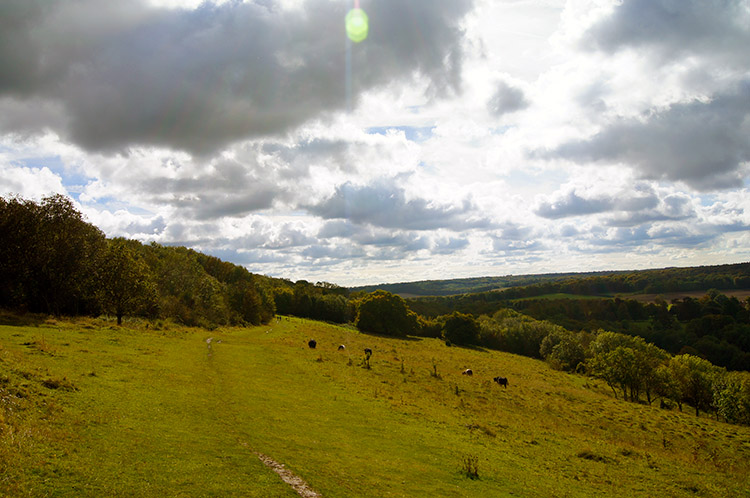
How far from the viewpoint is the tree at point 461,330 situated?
4077 inches

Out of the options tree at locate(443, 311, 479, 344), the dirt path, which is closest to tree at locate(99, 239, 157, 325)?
the dirt path

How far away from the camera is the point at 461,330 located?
104 metres

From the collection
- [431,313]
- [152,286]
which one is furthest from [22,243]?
[431,313]

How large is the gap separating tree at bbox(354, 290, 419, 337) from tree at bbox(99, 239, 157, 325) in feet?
215

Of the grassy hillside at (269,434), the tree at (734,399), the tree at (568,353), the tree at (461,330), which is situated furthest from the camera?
the tree at (461,330)

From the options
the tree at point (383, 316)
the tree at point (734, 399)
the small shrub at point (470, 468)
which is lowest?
the tree at point (734, 399)

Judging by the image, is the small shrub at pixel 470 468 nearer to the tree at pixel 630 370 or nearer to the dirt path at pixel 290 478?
the dirt path at pixel 290 478

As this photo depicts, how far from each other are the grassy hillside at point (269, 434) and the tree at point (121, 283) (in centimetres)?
884

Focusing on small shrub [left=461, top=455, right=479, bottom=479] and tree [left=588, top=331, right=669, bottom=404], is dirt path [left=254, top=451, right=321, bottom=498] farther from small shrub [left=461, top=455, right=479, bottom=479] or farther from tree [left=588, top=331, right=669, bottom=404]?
tree [left=588, top=331, right=669, bottom=404]

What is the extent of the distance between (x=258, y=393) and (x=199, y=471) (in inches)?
475

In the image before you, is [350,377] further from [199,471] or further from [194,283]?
[194,283]

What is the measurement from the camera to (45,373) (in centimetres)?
1591

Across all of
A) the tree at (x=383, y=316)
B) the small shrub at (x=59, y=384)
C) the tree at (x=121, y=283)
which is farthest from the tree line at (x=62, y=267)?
the tree at (x=383, y=316)

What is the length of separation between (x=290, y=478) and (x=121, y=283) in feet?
138
